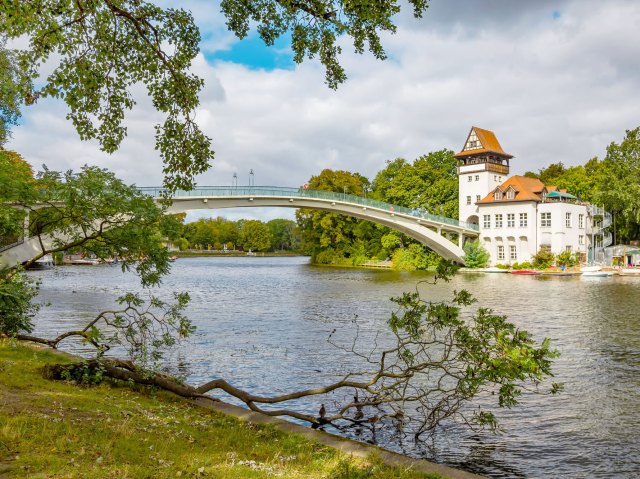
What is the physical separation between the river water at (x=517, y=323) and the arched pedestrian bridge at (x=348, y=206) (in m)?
12.3

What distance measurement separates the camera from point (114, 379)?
8.15 meters

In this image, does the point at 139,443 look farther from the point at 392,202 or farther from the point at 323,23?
the point at 392,202

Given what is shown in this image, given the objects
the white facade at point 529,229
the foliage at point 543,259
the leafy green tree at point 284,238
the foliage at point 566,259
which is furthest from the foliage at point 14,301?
the leafy green tree at point 284,238

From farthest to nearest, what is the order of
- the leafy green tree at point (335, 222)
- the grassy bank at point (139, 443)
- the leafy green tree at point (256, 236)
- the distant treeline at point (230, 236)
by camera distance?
the distant treeline at point (230, 236) < the leafy green tree at point (256, 236) < the leafy green tree at point (335, 222) < the grassy bank at point (139, 443)

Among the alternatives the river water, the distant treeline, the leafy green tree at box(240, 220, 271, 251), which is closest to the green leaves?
the river water

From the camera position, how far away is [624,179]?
51.4 m

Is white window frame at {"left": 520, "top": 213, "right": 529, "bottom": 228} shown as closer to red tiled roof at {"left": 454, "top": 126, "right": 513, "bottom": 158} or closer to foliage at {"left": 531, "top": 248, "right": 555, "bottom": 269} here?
foliage at {"left": 531, "top": 248, "right": 555, "bottom": 269}

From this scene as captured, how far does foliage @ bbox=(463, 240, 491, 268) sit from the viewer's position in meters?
54.2

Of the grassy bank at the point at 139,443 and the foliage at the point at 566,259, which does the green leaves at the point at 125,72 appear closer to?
the grassy bank at the point at 139,443

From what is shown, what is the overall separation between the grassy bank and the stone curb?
161 millimetres

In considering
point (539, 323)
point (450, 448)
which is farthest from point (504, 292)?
point (450, 448)

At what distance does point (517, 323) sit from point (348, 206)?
32.3 m

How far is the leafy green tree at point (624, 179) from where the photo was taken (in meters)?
49.8

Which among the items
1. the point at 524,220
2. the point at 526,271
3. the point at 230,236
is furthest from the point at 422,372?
the point at 230,236
